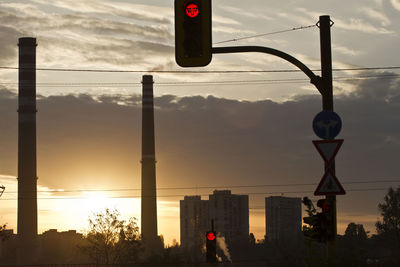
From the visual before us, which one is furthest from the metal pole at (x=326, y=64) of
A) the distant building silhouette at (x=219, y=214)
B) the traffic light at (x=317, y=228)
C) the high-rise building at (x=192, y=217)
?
the distant building silhouette at (x=219, y=214)

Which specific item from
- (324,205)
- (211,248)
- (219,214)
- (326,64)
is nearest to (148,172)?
(211,248)

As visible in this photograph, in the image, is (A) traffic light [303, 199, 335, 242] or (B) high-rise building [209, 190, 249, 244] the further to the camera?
(B) high-rise building [209, 190, 249, 244]

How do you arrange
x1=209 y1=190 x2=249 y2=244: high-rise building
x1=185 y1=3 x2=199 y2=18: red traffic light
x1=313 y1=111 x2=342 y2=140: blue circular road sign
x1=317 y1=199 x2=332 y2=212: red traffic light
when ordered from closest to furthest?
x1=185 y1=3 x2=199 y2=18: red traffic light < x1=313 y1=111 x2=342 y2=140: blue circular road sign < x1=317 y1=199 x2=332 y2=212: red traffic light < x1=209 y1=190 x2=249 y2=244: high-rise building

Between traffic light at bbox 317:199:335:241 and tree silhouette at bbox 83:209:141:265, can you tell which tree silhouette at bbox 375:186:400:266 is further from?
traffic light at bbox 317:199:335:241

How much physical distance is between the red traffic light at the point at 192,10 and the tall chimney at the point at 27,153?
78.7 m

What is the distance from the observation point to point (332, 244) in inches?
596

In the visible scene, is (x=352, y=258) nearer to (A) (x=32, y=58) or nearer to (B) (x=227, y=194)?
(A) (x=32, y=58)

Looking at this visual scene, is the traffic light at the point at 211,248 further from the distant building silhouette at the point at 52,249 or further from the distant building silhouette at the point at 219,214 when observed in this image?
the distant building silhouette at the point at 219,214

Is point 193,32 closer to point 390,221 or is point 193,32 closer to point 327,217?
point 327,217

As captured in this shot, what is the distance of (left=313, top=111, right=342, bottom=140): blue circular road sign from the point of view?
14375 millimetres

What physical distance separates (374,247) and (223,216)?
59.0m

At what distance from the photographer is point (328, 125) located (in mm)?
14375

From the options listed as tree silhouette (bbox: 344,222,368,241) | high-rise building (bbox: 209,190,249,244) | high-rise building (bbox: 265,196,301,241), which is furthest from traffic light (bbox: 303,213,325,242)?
high-rise building (bbox: 265,196,301,241)

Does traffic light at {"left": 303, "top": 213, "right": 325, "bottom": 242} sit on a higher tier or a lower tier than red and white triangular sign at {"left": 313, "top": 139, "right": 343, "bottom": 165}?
lower
